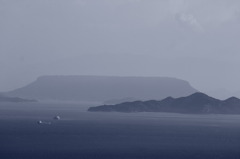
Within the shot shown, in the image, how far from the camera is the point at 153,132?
125500 millimetres

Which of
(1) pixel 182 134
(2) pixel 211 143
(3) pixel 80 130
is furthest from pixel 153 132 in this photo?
(2) pixel 211 143

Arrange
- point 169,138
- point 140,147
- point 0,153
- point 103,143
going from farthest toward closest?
point 169,138, point 103,143, point 140,147, point 0,153

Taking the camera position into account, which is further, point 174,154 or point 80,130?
point 80,130

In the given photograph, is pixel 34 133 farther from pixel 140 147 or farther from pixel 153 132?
pixel 140 147

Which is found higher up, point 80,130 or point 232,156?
point 80,130

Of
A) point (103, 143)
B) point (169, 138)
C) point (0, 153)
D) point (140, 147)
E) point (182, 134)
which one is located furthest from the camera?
point (182, 134)

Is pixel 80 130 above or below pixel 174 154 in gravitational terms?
above

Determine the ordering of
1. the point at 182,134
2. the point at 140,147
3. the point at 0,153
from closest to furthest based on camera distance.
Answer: the point at 0,153, the point at 140,147, the point at 182,134

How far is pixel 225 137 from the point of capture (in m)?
118

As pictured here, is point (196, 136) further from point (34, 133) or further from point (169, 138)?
point (34, 133)

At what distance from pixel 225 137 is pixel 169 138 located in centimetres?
1311

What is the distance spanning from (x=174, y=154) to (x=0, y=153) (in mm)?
23655

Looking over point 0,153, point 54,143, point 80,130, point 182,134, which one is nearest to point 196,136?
point 182,134

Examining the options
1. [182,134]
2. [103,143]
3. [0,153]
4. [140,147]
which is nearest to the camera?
[0,153]
